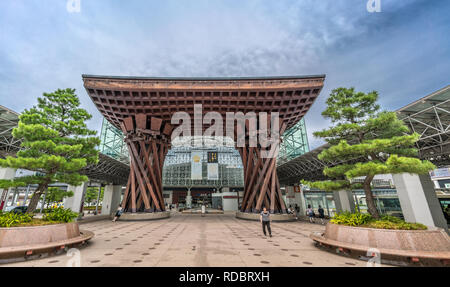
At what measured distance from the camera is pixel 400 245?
4.97 metres

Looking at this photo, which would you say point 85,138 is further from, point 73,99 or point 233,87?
point 233,87

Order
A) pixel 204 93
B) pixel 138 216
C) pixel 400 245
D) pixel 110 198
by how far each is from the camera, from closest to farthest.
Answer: pixel 400 245 → pixel 138 216 → pixel 204 93 → pixel 110 198

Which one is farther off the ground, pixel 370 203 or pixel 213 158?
pixel 213 158

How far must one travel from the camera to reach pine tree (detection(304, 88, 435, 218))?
250 inches

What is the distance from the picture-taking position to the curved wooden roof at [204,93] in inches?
637

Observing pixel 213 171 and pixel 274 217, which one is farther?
pixel 213 171

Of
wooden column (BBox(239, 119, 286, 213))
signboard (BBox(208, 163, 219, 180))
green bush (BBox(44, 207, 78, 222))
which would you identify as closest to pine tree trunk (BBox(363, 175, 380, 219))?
wooden column (BBox(239, 119, 286, 213))

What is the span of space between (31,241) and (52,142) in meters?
3.59

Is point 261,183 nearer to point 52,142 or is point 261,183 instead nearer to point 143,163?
point 143,163

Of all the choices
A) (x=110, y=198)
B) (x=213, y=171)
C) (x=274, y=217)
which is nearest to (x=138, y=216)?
(x=274, y=217)

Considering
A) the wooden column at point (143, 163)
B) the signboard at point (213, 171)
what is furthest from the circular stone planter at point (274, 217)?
the signboard at point (213, 171)

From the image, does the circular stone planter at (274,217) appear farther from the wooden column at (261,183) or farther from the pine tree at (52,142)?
the pine tree at (52,142)
